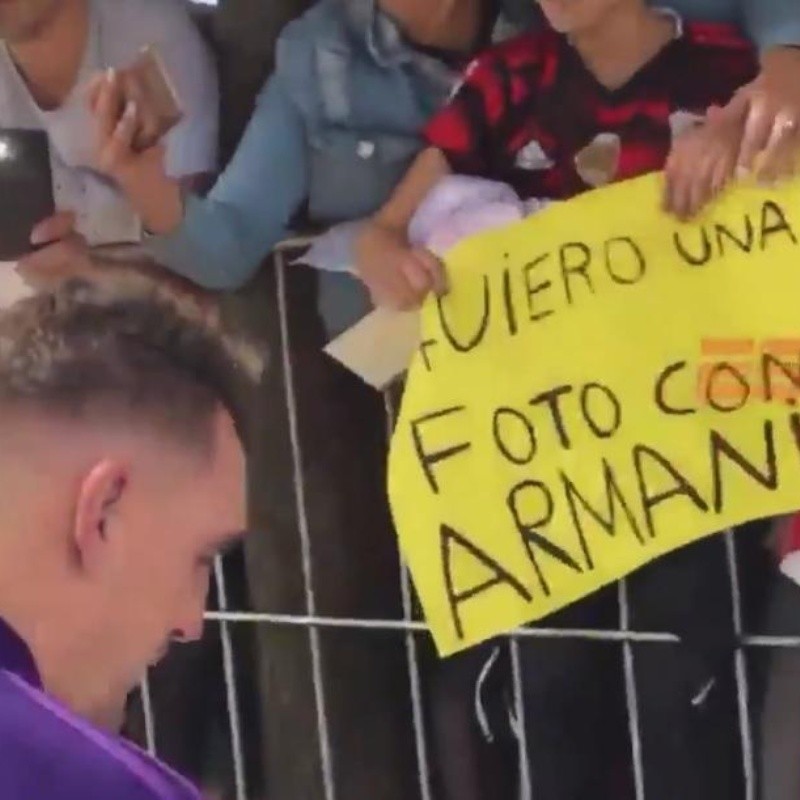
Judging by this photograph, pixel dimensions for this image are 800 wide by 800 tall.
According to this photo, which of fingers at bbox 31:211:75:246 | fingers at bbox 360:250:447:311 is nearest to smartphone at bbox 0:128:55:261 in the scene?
fingers at bbox 31:211:75:246

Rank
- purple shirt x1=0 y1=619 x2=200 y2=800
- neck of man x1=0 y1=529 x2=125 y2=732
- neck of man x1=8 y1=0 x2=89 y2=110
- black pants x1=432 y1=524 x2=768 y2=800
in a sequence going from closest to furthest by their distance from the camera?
purple shirt x1=0 y1=619 x2=200 y2=800 → neck of man x1=0 y1=529 x2=125 y2=732 → black pants x1=432 y1=524 x2=768 y2=800 → neck of man x1=8 y1=0 x2=89 y2=110

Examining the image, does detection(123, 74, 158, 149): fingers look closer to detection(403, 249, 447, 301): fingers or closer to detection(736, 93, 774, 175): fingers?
detection(403, 249, 447, 301): fingers

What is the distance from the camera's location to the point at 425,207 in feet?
3.04

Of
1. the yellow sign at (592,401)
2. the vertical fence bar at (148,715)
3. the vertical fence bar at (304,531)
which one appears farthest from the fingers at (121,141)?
the vertical fence bar at (148,715)

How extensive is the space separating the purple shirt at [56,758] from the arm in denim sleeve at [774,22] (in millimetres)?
443

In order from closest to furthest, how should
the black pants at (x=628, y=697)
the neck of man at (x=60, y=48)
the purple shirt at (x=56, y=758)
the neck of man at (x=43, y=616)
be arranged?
the purple shirt at (x=56, y=758), the neck of man at (x=43, y=616), the black pants at (x=628, y=697), the neck of man at (x=60, y=48)

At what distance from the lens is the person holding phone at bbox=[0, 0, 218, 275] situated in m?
0.99

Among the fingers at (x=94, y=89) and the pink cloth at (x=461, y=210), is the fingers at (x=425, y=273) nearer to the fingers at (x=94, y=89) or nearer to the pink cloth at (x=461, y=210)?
the pink cloth at (x=461, y=210)

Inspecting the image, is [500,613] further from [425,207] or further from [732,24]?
[732,24]

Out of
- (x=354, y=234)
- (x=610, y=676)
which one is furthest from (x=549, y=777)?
(x=354, y=234)

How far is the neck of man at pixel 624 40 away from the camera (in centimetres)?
86

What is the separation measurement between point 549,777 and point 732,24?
0.41 metres

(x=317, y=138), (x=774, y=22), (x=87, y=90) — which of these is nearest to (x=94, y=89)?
(x=87, y=90)

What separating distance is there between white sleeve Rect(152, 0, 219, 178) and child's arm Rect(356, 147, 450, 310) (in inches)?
4.6
